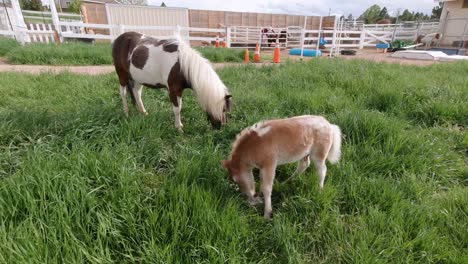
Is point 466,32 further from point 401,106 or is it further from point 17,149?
point 17,149

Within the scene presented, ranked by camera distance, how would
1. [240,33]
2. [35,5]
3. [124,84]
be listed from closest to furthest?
[124,84], [240,33], [35,5]

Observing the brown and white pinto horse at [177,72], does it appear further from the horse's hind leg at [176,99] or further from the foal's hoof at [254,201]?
the foal's hoof at [254,201]

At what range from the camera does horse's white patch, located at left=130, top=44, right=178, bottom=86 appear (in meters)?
3.29

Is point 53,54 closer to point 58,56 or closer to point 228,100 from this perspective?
point 58,56

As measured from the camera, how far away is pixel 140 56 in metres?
3.49

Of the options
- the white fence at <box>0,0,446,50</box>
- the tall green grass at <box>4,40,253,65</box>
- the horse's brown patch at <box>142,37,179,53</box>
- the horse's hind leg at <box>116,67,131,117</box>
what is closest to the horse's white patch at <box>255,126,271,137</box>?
the horse's brown patch at <box>142,37,179,53</box>

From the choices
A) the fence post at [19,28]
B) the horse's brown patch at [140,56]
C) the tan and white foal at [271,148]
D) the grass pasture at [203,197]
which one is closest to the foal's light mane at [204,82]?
the grass pasture at [203,197]

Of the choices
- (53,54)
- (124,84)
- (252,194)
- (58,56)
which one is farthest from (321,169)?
(53,54)

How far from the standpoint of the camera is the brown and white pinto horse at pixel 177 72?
3166 mm

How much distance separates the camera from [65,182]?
6.12 ft

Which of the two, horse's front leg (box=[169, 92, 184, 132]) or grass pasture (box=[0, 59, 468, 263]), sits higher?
horse's front leg (box=[169, 92, 184, 132])

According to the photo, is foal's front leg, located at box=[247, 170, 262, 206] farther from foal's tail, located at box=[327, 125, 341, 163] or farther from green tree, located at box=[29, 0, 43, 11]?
green tree, located at box=[29, 0, 43, 11]

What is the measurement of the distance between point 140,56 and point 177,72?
0.68 meters

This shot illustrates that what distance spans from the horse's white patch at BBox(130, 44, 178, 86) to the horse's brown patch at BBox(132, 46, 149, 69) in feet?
0.14
